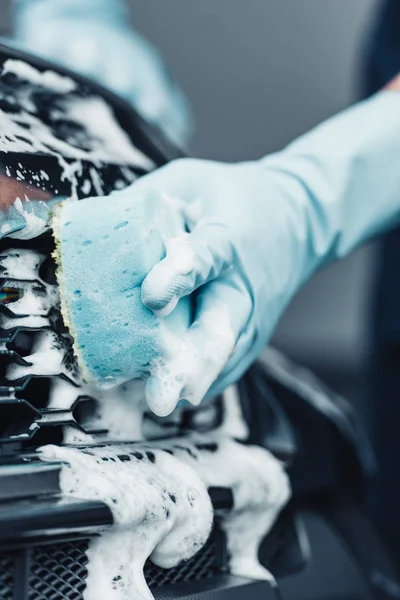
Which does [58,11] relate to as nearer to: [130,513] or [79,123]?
[79,123]

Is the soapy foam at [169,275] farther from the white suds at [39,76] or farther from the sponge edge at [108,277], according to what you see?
the white suds at [39,76]

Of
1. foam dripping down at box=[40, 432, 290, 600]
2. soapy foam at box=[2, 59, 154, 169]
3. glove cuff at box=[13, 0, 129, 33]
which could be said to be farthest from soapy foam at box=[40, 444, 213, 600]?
glove cuff at box=[13, 0, 129, 33]

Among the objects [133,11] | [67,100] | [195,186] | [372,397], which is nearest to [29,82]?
[67,100]

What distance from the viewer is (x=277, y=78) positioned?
3914 mm

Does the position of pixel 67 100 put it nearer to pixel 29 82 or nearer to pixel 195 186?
pixel 29 82

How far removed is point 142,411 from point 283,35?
11.7ft

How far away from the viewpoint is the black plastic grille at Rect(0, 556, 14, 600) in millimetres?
589

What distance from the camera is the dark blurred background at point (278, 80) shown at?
375 cm

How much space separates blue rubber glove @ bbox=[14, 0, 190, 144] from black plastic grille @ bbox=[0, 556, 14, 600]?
103cm

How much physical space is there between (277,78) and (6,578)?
3647mm

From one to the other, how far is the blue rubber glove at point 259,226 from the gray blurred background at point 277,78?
8.94 ft

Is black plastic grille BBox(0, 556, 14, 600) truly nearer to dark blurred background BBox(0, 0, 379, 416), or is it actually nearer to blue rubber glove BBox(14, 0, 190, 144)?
blue rubber glove BBox(14, 0, 190, 144)

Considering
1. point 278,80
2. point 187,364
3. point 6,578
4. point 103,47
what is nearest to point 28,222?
point 187,364

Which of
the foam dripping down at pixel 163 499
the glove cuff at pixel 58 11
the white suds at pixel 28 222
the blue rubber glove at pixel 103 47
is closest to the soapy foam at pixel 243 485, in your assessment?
the foam dripping down at pixel 163 499
